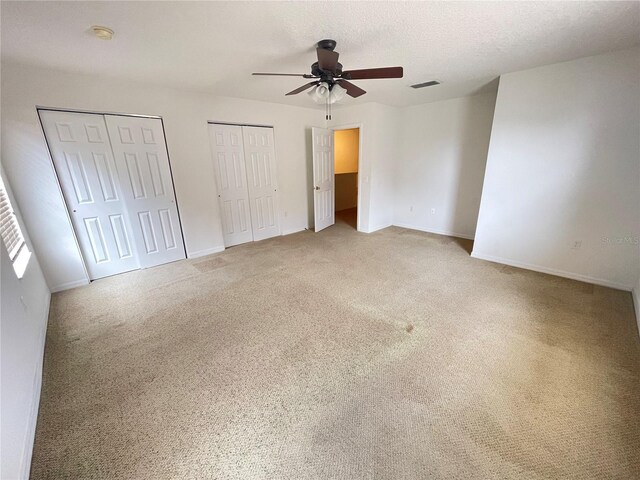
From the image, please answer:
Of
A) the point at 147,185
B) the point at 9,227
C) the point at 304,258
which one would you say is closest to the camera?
the point at 9,227

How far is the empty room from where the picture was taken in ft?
4.46

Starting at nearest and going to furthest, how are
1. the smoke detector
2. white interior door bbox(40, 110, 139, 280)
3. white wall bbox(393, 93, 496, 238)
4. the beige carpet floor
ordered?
1. the beige carpet floor
2. the smoke detector
3. white interior door bbox(40, 110, 139, 280)
4. white wall bbox(393, 93, 496, 238)

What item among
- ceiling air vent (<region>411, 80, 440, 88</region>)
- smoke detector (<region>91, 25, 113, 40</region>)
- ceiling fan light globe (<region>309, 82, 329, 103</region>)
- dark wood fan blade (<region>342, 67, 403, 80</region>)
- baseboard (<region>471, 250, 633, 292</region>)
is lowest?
baseboard (<region>471, 250, 633, 292</region>)

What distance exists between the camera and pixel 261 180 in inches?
176

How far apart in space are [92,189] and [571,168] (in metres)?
5.47

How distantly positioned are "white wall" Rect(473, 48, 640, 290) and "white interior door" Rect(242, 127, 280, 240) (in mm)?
3313

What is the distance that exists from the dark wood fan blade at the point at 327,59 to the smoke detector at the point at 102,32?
1551 mm

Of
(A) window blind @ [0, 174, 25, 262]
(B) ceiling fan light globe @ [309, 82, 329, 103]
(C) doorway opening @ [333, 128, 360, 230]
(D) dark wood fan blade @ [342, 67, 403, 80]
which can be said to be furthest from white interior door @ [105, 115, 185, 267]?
(C) doorway opening @ [333, 128, 360, 230]

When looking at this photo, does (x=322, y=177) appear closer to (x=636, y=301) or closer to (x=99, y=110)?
(x=99, y=110)

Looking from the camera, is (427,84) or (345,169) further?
(345,169)

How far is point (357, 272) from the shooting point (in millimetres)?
3279

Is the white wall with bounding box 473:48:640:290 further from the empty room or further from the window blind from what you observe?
the window blind

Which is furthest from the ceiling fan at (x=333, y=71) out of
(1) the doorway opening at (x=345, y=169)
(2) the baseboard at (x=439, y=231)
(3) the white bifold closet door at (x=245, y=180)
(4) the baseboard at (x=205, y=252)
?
(1) the doorway opening at (x=345, y=169)

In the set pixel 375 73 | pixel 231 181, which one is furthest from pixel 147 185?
pixel 375 73
